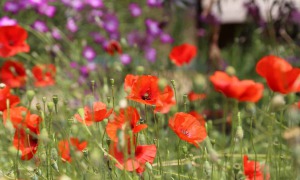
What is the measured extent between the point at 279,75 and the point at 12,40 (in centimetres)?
134

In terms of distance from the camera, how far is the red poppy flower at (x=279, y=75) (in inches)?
55.3

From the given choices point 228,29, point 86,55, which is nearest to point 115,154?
point 86,55

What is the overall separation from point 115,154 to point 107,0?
450 centimetres

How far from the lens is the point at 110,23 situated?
15.0ft

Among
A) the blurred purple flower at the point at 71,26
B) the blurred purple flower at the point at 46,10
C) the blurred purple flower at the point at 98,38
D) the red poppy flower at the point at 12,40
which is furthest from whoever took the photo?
the blurred purple flower at the point at 98,38

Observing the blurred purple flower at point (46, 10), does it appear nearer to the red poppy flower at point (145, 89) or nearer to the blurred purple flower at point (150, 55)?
the blurred purple flower at point (150, 55)

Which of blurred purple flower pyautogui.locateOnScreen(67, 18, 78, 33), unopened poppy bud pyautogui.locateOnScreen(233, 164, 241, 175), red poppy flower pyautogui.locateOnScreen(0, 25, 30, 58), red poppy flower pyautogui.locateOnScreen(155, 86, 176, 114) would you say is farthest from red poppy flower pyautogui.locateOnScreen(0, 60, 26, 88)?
blurred purple flower pyautogui.locateOnScreen(67, 18, 78, 33)

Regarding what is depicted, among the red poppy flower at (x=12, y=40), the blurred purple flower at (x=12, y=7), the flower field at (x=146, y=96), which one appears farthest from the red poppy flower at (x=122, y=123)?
the blurred purple flower at (x=12, y=7)

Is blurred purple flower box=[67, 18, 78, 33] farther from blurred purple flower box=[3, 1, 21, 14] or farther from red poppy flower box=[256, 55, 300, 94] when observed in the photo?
red poppy flower box=[256, 55, 300, 94]

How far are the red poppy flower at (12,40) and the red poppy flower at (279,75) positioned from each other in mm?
1185

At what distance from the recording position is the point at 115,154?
1.46m

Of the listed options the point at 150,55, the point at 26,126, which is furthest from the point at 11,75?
the point at 150,55

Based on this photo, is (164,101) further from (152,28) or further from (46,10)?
(152,28)

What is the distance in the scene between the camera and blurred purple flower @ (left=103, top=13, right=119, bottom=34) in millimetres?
4480
